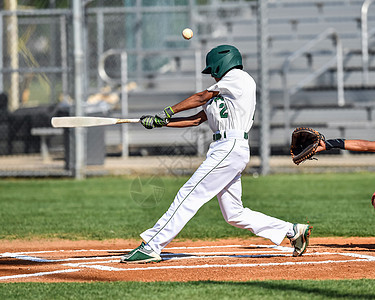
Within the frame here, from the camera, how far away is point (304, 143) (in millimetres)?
5750

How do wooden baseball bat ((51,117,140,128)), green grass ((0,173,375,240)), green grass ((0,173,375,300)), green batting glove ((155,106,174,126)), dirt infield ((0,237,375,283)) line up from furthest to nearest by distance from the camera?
green grass ((0,173,375,240)) < wooden baseball bat ((51,117,140,128)) < green batting glove ((155,106,174,126)) < dirt infield ((0,237,375,283)) < green grass ((0,173,375,300))

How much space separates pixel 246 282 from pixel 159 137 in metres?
11.0

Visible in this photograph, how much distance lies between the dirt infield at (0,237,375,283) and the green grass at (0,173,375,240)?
542 mm

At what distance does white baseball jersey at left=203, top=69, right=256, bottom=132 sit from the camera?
5668 mm

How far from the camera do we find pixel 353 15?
20.0 metres

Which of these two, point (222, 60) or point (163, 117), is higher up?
point (222, 60)

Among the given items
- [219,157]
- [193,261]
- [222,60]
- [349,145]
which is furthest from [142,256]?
[349,145]

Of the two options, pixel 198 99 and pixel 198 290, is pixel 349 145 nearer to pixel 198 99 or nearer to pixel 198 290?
pixel 198 99

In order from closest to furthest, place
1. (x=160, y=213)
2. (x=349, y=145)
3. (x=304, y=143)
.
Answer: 1. (x=349, y=145)
2. (x=304, y=143)
3. (x=160, y=213)

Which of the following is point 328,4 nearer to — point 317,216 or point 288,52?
point 288,52

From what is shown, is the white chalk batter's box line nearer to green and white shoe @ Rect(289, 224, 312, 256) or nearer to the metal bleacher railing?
green and white shoe @ Rect(289, 224, 312, 256)

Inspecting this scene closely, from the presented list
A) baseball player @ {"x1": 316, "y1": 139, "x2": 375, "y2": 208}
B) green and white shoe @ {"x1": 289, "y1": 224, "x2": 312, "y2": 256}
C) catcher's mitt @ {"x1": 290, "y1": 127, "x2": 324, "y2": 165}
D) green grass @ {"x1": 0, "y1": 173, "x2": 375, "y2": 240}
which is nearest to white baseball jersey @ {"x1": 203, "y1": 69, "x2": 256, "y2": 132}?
catcher's mitt @ {"x1": 290, "y1": 127, "x2": 324, "y2": 165}

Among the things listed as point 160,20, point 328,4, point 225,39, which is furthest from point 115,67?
point 328,4

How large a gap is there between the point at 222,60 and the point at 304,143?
91cm
